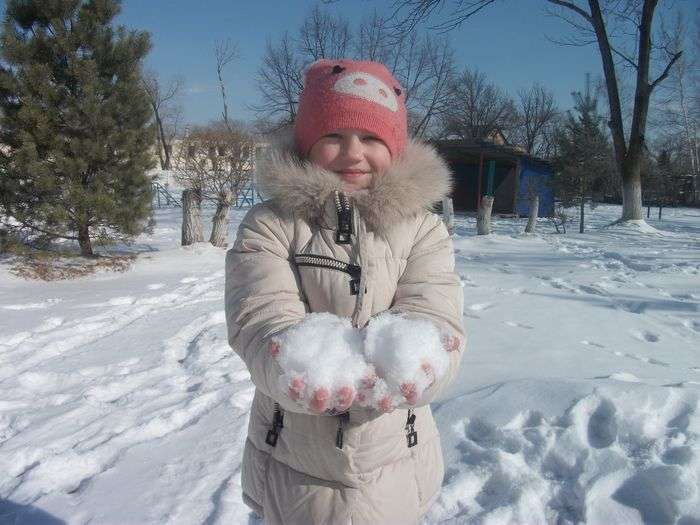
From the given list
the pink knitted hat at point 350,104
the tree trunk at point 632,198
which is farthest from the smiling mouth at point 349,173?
the tree trunk at point 632,198

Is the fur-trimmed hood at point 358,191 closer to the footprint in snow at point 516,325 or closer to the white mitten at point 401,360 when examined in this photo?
the white mitten at point 401,360

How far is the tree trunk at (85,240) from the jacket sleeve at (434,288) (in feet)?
26.9

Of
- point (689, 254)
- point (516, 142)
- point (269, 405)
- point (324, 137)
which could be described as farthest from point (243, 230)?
point (516, 142)

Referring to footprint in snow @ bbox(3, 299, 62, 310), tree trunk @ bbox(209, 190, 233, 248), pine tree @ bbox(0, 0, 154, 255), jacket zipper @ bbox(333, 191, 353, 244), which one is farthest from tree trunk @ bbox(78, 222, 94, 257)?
jacket zipper @ bbox(333, 191, 353, 244)

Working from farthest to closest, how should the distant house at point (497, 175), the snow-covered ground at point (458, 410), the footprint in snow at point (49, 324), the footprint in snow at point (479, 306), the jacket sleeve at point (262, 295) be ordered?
the distant house at point (497, 175) < the footprint in snow at point (479, 306) < the footprint in snow at point (49, 324) < the snow-covered ground at point (458, 410) < the jacket sleeve at point (262, 295)

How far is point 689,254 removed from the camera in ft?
29.9

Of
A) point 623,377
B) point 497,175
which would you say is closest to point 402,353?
point 623,377

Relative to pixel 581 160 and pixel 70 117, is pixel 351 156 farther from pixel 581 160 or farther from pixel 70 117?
pixel 581 160

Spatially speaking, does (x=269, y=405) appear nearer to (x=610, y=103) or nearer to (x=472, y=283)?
(x=472, y=283)

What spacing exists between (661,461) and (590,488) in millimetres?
375

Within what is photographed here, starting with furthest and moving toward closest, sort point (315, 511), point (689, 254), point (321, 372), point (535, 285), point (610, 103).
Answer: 1. point (610, 103)
2. point (689, 254)
3. point (535, 285)
4. point (315, 511)
5. point (321, 372)

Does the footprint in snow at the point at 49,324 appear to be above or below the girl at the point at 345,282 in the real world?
below

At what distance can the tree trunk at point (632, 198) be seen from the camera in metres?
14.1

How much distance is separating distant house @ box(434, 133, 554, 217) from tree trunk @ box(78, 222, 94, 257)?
51.3 ft
